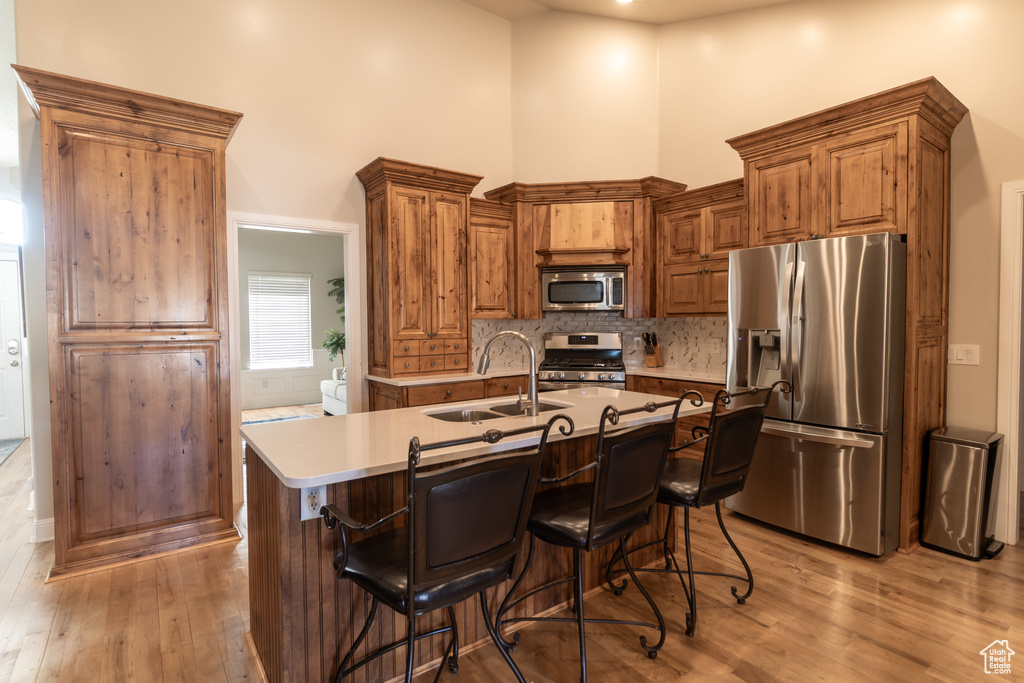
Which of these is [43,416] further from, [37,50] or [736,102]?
[736,102]

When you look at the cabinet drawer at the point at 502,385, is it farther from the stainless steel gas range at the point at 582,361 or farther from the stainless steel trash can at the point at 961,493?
the stainless steel trash can at the point at 961,493

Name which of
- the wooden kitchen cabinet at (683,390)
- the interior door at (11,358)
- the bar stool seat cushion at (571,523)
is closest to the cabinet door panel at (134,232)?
the bar stool seat cushion at (571,523)

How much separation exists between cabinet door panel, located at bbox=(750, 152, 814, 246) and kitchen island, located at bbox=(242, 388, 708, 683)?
197 centimetres

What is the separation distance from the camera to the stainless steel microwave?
4.78 m

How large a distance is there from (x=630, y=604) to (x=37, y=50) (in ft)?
14.8

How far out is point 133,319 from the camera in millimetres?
2979

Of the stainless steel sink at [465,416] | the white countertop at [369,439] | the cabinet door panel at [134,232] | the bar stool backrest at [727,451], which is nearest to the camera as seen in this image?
the white countertop at [369,439]

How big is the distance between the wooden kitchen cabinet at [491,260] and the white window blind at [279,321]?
5.18 meters

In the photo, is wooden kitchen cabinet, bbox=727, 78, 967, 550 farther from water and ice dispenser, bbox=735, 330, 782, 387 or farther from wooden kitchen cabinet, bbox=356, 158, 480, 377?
wooden kitchen cabinet, bbox=356, 158, 480, 377

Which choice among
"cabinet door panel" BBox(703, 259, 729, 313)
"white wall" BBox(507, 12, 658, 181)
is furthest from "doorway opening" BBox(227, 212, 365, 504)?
"cabinet door panel" BBox(703, 259, 729, 313)

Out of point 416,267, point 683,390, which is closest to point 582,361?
point 683,390

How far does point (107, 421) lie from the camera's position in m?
2.93

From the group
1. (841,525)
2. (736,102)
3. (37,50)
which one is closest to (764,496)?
(841,525)

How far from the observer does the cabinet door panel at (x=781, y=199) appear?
331 centimetres
